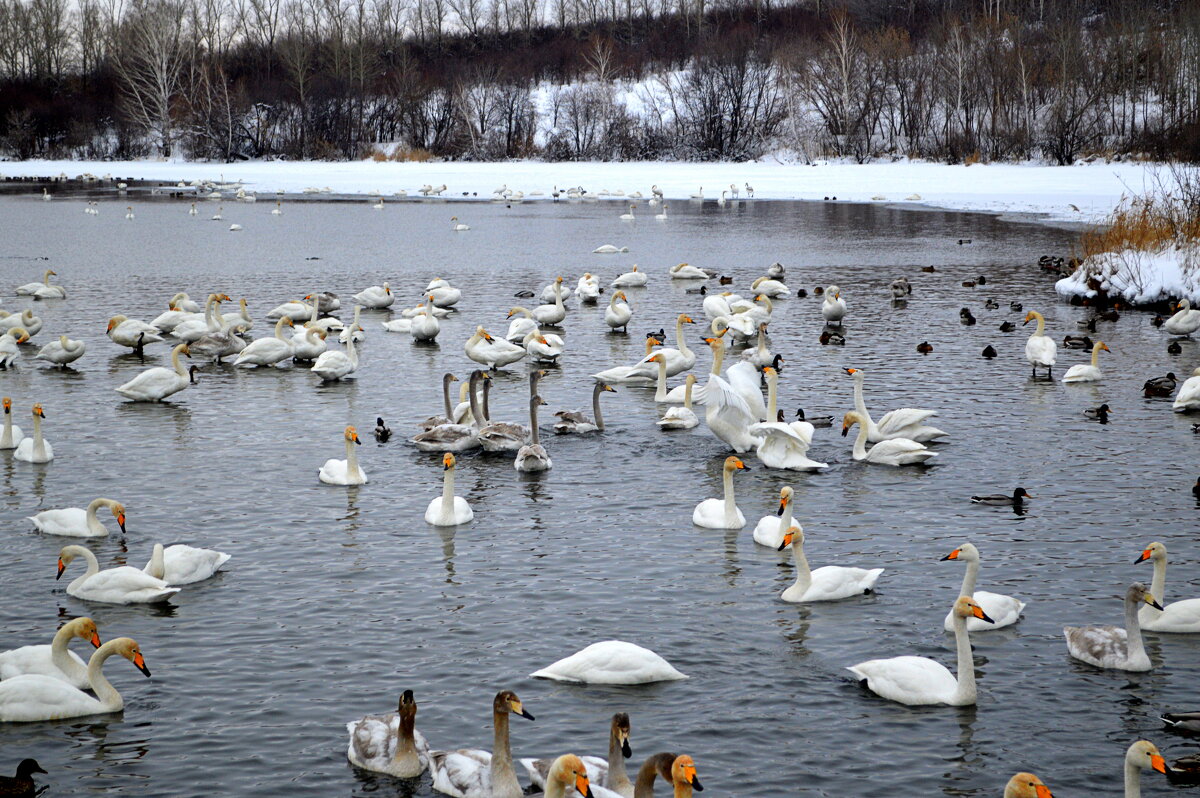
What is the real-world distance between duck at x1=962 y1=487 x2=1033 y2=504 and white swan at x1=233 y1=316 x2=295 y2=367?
1225cm

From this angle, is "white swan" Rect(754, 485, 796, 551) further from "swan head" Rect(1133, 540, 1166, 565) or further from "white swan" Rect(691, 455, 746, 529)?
"swan head" Rect(1133, 540, 1166, 565)

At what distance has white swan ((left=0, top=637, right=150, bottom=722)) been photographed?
8141 millimetres

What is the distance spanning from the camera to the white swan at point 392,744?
735cm

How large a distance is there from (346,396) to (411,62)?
8814 centimetres

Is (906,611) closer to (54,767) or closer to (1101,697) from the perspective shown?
(1101,697)

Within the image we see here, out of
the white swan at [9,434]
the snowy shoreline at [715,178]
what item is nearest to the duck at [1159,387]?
the white swan at [9,434]

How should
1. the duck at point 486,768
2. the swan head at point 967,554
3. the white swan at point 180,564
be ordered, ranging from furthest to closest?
1. the white swan at point 180,564
2. the swan head at point 967,554
3. the duck at point 486,768

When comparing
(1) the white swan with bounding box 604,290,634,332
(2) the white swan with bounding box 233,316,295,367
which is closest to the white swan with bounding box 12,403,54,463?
(2) the white swan with bounding box 233,316,295,367

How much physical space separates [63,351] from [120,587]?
11.2 meters

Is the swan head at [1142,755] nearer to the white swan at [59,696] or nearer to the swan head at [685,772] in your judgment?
the swan head at [685,772]

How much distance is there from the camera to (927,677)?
834 centimetres

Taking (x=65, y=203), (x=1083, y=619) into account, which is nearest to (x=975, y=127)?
(x=65, y=203)

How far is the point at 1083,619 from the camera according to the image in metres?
9.76

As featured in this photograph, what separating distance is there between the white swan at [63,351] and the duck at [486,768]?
49.4ft
